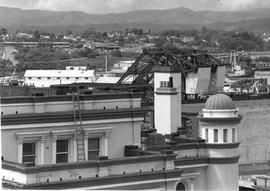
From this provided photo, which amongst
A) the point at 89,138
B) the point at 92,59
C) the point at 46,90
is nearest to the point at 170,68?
the point at 46,90

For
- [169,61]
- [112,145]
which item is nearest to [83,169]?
[112,145]

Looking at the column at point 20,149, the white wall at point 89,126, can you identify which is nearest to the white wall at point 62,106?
the white wall at point 89,126

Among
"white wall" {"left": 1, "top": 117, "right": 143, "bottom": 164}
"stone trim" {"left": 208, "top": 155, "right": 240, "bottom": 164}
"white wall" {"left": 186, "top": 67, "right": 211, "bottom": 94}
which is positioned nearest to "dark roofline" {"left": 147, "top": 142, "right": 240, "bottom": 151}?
"stone trim" {"left": 208, "top": 155, "right": 240, "bottom": 164}

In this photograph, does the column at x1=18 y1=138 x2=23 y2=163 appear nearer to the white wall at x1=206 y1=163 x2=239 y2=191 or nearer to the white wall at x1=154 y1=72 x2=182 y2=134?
the white wall at x1=206 y1=163 x2=239 y2=191

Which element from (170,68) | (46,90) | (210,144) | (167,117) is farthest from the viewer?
(170,68)

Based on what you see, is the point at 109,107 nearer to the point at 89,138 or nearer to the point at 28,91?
the point at 89,138

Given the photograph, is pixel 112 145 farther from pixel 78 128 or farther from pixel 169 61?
pixel 169 61
